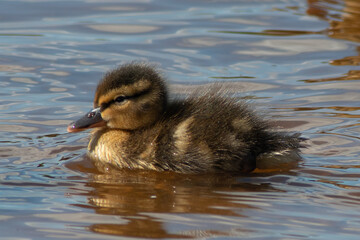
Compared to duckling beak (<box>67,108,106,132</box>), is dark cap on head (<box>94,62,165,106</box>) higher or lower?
higher

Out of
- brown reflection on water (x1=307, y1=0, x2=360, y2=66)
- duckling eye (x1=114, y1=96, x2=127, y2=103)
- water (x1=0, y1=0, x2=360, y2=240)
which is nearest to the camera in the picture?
water (x1=0, y1=0, x2=360, y2=240)

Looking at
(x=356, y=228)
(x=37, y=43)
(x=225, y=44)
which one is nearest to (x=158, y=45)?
(x=225, y=44)

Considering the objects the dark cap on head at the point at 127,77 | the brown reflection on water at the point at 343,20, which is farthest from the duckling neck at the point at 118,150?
the brown reflection on water at the point at 343,20

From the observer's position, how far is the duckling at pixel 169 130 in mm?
4852

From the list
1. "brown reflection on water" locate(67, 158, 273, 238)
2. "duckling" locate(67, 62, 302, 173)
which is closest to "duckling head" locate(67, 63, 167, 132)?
"duckling" locate(67, 62, 302, 173)

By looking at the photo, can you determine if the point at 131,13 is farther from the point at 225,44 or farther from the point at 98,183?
the point at 98,183

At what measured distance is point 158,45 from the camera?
27.0 feet

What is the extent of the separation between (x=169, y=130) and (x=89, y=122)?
559 mm

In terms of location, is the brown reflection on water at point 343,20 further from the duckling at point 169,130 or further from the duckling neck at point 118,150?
the duckling neck at point 118,150

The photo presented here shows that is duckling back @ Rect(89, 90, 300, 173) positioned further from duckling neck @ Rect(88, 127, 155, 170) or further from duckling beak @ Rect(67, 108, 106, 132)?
duckling beak @ Rect(67, 108, 106, 132)

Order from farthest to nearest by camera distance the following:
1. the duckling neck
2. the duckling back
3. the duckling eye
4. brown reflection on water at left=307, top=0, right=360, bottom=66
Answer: brown reflection on water at left=307, top=0, right=360, bottom=66 → the duckling eye → the duckling neck → the duckling back

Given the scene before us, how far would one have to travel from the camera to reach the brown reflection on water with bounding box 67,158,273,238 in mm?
3953

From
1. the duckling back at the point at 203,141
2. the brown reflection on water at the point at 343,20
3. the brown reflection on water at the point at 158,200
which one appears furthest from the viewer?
the brown reflection on water at the point at 343,20

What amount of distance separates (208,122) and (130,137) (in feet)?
→ 1.81
